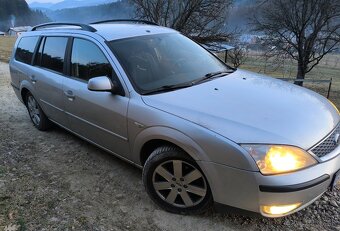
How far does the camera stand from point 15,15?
11619 centimetres

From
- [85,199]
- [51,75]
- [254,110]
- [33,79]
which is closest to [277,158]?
[254,110]

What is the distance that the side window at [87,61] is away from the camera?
3937 mm

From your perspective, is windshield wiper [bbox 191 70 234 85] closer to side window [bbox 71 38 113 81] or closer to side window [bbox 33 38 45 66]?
side window [bbox 71 38 113 81]

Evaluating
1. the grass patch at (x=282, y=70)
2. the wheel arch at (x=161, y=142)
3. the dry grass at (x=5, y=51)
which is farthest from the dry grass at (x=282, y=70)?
the wheel arch at (x=161, y=142)

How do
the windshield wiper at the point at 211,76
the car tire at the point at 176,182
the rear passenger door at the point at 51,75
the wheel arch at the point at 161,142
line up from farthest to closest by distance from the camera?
the rear passenger door at the point at 51,75
the windshield wiper at the point at 211,76
the car tire at the point at 176,182
the wheel arch at the point at 161,142

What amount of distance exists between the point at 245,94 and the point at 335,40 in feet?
69.2

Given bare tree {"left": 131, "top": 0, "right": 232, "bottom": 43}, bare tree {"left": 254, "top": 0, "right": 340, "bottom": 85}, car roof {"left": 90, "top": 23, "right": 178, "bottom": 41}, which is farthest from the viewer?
bare tree {"left": 254, "top": 0, "right": 340, "bottom": 85}

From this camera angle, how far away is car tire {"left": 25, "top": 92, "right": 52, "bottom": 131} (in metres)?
5.50

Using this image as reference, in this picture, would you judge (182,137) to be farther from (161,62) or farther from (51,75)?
(51,75)

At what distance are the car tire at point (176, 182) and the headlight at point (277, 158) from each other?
21.3 inches

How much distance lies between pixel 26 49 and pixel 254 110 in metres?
4.07

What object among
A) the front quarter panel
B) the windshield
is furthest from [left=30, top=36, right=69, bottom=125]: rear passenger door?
the front quarter panel

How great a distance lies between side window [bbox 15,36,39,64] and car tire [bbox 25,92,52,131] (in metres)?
0.56

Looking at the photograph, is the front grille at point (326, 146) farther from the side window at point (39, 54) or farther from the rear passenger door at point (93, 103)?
the side window at point (39, 54)
